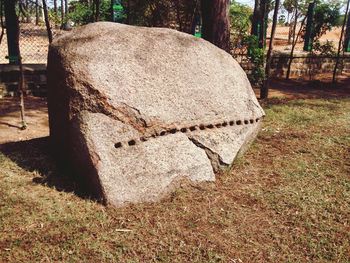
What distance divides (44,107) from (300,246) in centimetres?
598

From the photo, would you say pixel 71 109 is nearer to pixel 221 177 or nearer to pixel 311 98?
pixel 221 177

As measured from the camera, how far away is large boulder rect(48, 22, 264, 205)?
3471mm

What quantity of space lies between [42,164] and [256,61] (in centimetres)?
598

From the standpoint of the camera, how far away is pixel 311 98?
28.7 ft

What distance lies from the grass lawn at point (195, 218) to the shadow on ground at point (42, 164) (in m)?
0.01

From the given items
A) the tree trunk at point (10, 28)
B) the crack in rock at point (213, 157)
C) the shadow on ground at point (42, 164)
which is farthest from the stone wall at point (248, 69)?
the crack in rock at point (213, 157)

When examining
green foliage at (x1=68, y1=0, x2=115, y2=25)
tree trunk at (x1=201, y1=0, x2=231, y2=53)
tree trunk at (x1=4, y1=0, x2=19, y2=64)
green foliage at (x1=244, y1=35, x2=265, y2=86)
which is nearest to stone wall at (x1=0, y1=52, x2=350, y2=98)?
tree trunk at (x1=4, y1=0, x2=19, y2=64)

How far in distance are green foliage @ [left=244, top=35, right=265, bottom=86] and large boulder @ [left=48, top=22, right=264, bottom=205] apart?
14.3 ft

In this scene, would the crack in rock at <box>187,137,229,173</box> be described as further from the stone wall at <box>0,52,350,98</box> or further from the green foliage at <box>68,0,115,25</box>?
the green foliage at <box>68,0,115,25</box>

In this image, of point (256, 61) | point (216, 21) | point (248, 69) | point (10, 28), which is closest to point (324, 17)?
point (248, 69)

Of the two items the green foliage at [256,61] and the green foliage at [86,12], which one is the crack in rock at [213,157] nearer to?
the green foliage at [256,61]

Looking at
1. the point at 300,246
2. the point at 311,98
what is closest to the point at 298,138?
the point at 300,246

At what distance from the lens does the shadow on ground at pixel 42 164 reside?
3713mm

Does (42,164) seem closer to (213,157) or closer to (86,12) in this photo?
(213,157)
